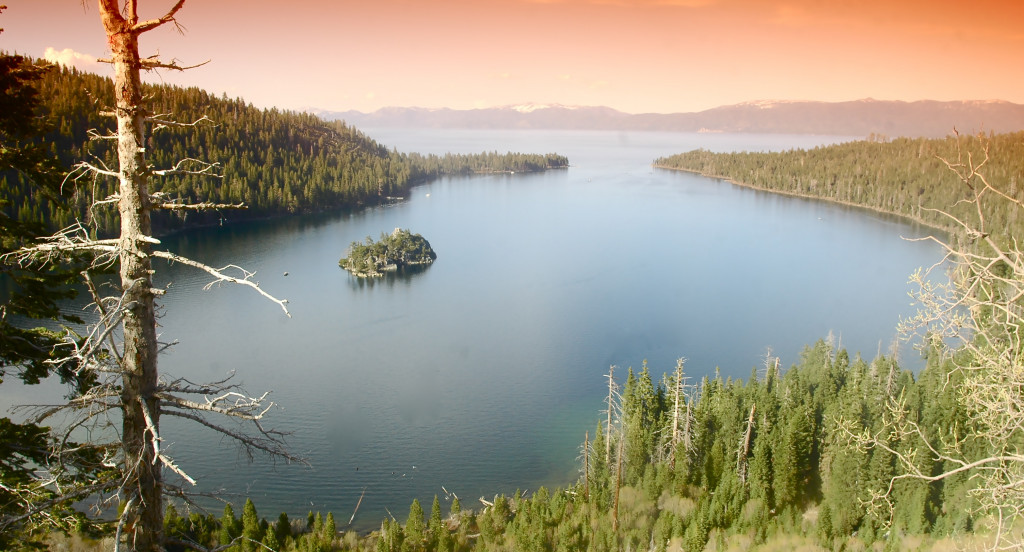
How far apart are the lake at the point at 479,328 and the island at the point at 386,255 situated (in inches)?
30.1

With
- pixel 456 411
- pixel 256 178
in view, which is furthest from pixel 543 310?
pixel 256 178

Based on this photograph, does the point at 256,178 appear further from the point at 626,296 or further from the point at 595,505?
the point at 595,505

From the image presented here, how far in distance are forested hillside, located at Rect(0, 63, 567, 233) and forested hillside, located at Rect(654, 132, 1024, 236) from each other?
38331 millimetres

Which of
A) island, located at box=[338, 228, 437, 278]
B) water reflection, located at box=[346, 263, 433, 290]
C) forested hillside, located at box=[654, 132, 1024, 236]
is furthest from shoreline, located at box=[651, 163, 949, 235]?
water reflection, located at box=[346, 263, 433, 290]

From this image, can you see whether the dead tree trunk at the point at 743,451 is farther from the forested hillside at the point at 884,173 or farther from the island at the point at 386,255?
the forested hillside at the point at 884,173

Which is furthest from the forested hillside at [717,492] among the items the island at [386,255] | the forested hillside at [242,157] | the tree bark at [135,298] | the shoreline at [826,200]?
the shoreline at [826,200]

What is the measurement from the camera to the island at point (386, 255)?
3195cm

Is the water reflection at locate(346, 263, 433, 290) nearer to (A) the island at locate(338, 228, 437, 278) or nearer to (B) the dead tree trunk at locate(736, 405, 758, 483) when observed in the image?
(A) the island at locate(338, 228, 437, 278)

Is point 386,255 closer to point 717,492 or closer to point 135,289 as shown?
point 717,492

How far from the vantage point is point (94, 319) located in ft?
70.6

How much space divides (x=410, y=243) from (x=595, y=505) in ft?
76.6

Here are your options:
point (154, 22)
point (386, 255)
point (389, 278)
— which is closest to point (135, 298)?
point (154, 22)

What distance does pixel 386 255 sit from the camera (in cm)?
3294

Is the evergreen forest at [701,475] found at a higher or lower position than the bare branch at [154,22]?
lower
